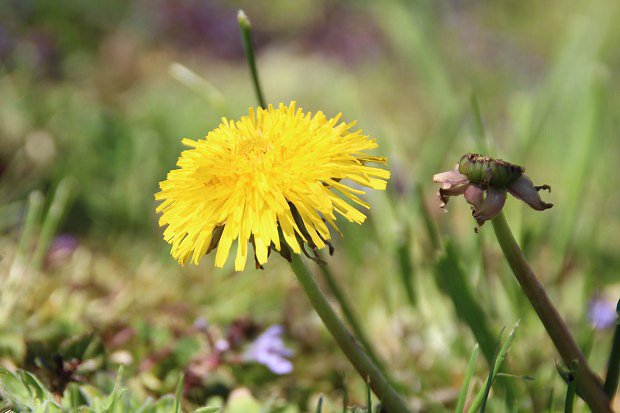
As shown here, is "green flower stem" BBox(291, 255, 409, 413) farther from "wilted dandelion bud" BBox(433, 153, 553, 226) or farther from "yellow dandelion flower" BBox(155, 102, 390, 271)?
"wilted dandelion bud" BBox(433, 153, 553, 226)

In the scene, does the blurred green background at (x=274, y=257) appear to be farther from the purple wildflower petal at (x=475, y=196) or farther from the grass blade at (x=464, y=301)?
the purple wildflower petal at (x=475, y=196)

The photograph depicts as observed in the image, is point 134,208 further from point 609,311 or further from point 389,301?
point 609,311

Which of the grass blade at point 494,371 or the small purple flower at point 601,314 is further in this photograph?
the small purple flower at point 601,314

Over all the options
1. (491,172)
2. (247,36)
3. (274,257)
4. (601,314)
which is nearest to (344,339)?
(491,172)

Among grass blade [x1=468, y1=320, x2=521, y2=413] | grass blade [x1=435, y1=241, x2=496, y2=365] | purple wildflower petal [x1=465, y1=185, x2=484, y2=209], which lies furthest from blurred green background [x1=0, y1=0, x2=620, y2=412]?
purple wildflower petal [x1=465, y1=185, x2=484, y2=209]

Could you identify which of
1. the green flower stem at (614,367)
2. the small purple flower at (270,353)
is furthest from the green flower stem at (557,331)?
the small purple flower at (270,353)

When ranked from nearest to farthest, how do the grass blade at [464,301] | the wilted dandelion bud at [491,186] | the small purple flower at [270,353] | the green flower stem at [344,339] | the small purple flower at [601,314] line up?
the wilted dandelion bud at [491,186] → the green flower stem at [344,339] → the grass blade at [464,301] → the small purple flower at [270,353] → the small purple flower at [601,314]
